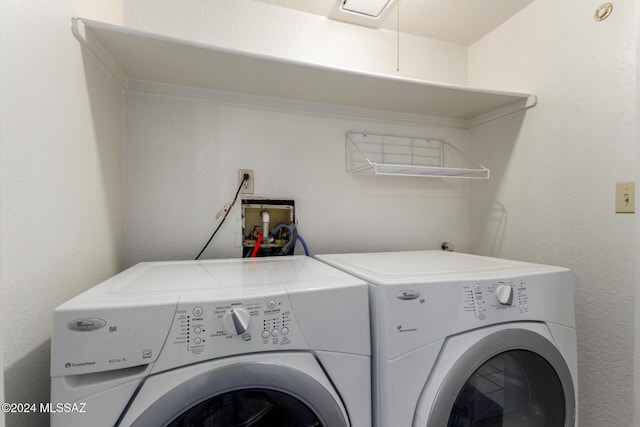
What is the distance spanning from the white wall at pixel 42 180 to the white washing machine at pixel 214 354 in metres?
0.13

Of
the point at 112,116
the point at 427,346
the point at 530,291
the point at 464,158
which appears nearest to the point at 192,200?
the point at 112,116

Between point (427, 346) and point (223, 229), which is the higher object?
point (223, 229)

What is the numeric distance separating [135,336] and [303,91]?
1.14 metres

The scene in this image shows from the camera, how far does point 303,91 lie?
1324 millimetres

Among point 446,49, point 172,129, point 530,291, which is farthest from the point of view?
point 446,49

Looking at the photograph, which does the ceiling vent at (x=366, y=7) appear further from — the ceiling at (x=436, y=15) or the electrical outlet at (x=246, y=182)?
the electrical outlet at (x=246, y=182)

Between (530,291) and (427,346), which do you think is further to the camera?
(530,291)

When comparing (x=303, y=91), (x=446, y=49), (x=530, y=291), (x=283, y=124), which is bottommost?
(x=530, y=291)

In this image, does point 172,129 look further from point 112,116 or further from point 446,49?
point 446,49

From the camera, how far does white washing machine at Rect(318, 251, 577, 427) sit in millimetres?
752

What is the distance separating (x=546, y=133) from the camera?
1.27 m

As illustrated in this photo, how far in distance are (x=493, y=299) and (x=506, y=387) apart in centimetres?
32

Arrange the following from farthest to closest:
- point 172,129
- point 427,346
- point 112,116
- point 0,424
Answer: point 172,129
point 112,116
point 427,346
point 0,424

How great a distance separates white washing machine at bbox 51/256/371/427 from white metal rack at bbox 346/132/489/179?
0.84m
